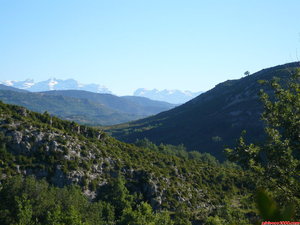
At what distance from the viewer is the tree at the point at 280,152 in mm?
16375

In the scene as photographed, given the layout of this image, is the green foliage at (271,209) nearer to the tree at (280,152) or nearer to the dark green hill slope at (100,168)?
the tree at (280,152)

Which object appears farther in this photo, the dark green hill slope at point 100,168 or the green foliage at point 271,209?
the dark green hill slope at point 100,168

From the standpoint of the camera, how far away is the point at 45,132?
2817 inches

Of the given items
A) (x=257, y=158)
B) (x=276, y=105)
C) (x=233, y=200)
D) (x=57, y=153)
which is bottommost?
(x=233, y=200)

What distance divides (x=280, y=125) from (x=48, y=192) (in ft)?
146

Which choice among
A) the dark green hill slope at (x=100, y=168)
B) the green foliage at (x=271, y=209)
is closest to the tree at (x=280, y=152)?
the green foliage at (x=271, y=209)

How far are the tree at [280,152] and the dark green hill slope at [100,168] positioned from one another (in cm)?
4175

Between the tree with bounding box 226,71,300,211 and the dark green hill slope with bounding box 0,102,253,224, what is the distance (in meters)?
41.7

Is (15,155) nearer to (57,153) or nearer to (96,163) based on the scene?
(57,153)

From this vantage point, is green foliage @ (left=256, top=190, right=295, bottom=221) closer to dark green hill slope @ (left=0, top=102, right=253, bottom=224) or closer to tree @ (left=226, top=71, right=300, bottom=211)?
tree @ (left=226, top=71, right=300, bottom=211)

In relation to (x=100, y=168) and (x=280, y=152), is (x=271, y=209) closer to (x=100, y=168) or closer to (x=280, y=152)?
(x=280, y=152)

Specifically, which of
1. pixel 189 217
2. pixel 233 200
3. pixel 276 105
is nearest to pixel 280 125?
pixel 276 105

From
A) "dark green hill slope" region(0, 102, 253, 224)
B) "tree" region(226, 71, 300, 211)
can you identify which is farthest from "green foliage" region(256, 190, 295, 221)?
"dark green hill slope" region(0, 102, 253, 224)

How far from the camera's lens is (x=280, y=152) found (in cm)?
1723
